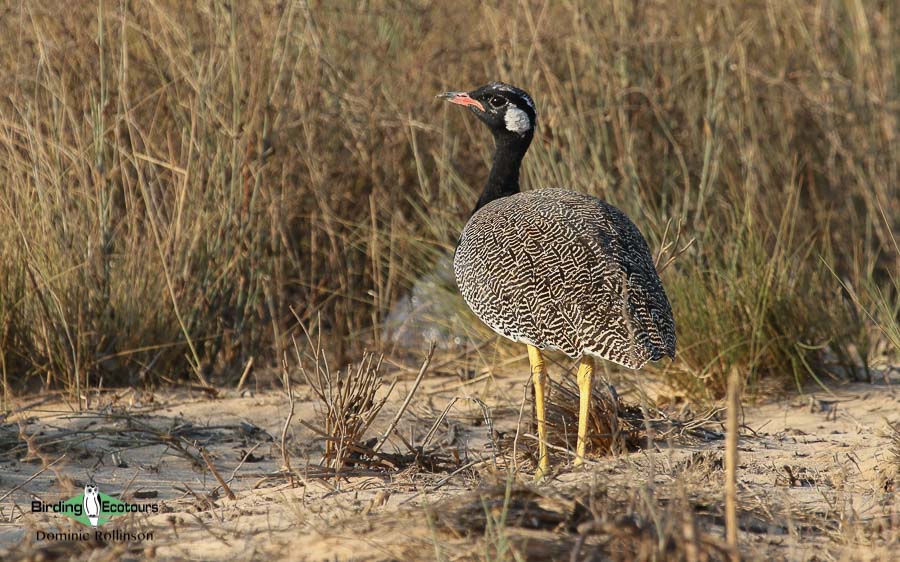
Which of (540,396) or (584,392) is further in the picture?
(540,396)

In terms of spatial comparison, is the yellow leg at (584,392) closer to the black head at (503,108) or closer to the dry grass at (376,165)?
the dry grass at (376,165)

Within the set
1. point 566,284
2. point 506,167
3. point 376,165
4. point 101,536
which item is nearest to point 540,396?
point 566,284

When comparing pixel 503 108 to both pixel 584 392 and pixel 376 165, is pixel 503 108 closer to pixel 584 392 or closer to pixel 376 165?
pixel 584 392

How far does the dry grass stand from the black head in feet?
2.47

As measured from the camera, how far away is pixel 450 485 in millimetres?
3605

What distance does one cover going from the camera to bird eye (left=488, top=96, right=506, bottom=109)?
5070 mm

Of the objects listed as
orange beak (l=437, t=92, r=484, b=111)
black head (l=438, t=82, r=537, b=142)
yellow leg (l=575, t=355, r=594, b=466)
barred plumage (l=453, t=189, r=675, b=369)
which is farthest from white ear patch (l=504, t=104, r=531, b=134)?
yellow leg (l=575, t=355, r=594, b=466)

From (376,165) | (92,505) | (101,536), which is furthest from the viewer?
(376,165)

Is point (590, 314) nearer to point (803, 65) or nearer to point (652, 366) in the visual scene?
point (652, 366)

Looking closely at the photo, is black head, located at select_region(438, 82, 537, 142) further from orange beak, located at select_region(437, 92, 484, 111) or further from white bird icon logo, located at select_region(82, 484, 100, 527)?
white bird icon logo, located at select_region(82, 484, 100, 527)

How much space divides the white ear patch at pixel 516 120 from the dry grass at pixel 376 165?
830 millimetres

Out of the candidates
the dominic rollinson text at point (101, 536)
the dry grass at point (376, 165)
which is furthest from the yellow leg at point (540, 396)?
the dominic rollinson text at point (101, 536)

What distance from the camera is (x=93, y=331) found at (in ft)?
17.5

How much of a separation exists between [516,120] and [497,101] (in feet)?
0.41
